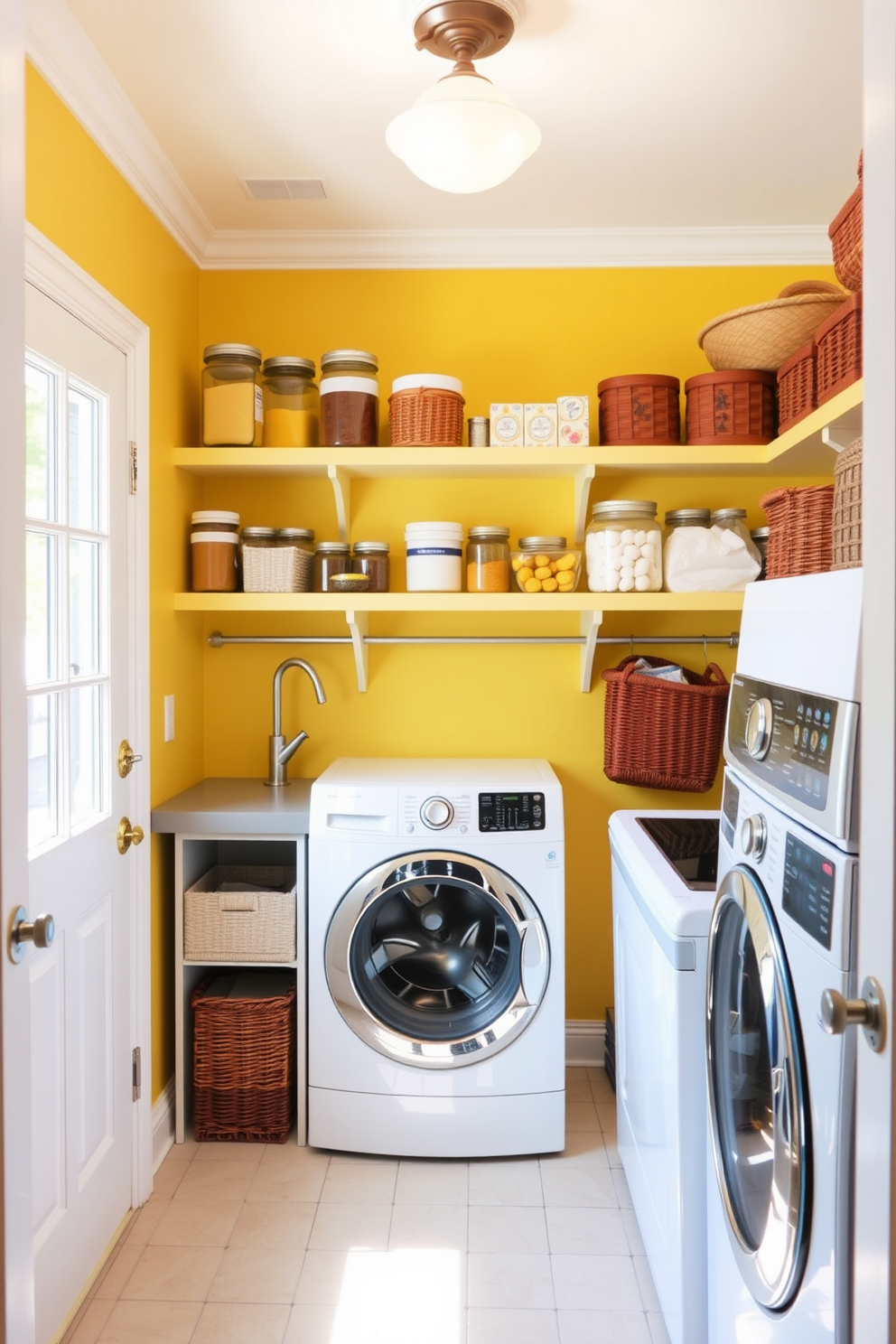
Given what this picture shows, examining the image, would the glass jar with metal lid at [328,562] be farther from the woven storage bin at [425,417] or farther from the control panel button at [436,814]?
the control panel button at [436,814]

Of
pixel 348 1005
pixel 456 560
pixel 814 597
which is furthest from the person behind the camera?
pixel 456 560

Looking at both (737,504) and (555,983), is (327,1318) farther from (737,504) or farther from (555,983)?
(737,504)

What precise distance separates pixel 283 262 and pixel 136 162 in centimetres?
72

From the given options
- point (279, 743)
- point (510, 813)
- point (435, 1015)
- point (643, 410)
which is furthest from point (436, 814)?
point (643, 410)

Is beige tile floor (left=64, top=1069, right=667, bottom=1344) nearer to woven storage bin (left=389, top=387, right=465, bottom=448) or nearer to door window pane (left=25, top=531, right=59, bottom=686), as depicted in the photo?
door window pane (left=25, top=531, right=59, bottom=686)

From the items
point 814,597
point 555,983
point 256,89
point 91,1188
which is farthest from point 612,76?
point 91,1188

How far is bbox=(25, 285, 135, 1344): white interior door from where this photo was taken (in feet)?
6.16


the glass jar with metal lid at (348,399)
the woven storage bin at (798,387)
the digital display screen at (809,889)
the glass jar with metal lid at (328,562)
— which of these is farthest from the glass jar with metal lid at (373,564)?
the digital display screen at (809,889)

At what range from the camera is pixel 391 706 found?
306cm

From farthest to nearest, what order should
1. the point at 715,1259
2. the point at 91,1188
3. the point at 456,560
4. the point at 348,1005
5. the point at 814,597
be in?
the point at 456,560
the point at 348,1005
the point at 91,1188
the point at 715,1259
the point at 814,597

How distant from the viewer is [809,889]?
1073mm

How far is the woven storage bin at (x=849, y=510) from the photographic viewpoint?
4.56 feet

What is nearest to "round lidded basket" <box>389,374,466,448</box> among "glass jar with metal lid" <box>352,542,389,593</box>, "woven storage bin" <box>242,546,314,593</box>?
"glass jar with metal lid" <box>352,542,389,593</box>

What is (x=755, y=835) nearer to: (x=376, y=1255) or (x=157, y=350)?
(x=376, y=1255)
